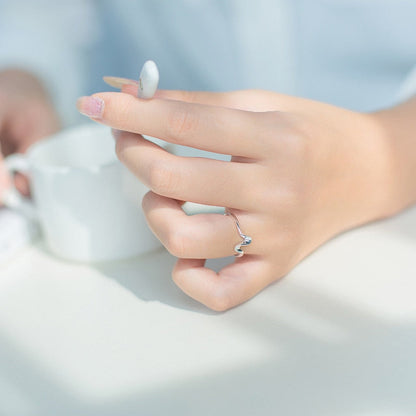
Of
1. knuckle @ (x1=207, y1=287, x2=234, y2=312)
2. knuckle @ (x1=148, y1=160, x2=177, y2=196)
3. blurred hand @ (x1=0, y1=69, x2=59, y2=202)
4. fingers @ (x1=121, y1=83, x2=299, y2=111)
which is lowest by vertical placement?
knuckle @ (x1=207, y1=287, x2=234, y2=312)

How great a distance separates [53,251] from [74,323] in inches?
4.9

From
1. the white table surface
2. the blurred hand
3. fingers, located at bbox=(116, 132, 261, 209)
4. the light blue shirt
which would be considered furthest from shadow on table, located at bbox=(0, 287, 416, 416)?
the light blue shirt

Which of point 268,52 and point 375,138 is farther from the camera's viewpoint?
point 268,52

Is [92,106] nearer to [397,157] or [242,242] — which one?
[242,242]

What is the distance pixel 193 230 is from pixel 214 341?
8 cm

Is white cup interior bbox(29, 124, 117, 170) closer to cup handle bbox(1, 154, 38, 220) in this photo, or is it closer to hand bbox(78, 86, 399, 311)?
cup handle bbox(1, 154, 38, 220)

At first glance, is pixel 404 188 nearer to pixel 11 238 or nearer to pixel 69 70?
pixel 11 238

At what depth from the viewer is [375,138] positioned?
51cm

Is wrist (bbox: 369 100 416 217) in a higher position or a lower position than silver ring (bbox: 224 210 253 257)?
higher

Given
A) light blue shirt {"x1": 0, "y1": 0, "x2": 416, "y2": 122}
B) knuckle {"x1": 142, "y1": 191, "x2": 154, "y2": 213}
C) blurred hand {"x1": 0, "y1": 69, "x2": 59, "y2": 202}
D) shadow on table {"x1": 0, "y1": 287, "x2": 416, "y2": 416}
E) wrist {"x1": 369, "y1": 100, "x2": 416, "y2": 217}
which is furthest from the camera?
light blue shirt {"x1": 0, "y1": 0, "x2": 416, "y2": 122}

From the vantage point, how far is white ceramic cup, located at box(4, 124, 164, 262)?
0.46 metres

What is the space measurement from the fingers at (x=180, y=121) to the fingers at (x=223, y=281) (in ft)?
0.30

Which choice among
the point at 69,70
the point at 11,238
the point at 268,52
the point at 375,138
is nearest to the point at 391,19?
the point at 268,52

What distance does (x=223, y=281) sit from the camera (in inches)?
15.9
